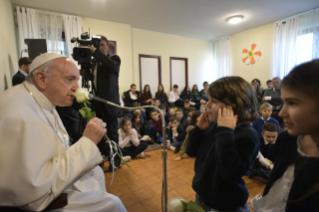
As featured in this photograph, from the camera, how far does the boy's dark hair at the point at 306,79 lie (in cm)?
60

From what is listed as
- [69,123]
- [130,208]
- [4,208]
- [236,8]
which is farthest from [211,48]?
[4,208]

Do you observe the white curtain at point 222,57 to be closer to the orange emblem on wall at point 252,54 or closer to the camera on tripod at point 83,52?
the orange emblem on wall at point 252,54

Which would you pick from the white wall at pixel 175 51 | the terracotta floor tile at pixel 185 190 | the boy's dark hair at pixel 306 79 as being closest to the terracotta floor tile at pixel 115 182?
the terracotta floor tile at pixel 185 190

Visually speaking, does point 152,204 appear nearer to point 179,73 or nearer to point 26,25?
point 26,25

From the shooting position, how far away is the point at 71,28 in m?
4.57

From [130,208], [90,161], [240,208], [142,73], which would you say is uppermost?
[142,73]

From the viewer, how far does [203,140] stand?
1113 millimetres

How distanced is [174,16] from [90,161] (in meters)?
4.92

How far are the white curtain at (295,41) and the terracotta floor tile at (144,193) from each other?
5.41 m

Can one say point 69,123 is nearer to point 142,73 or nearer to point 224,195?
point 224,195

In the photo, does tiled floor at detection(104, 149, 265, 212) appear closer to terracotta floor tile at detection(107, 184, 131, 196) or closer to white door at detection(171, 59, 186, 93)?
terracotta floor tile at detection(107, 184, 131, 196)

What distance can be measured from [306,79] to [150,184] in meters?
1.97

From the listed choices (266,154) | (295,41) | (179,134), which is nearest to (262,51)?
(295,41)

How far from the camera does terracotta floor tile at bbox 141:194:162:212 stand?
172cm
